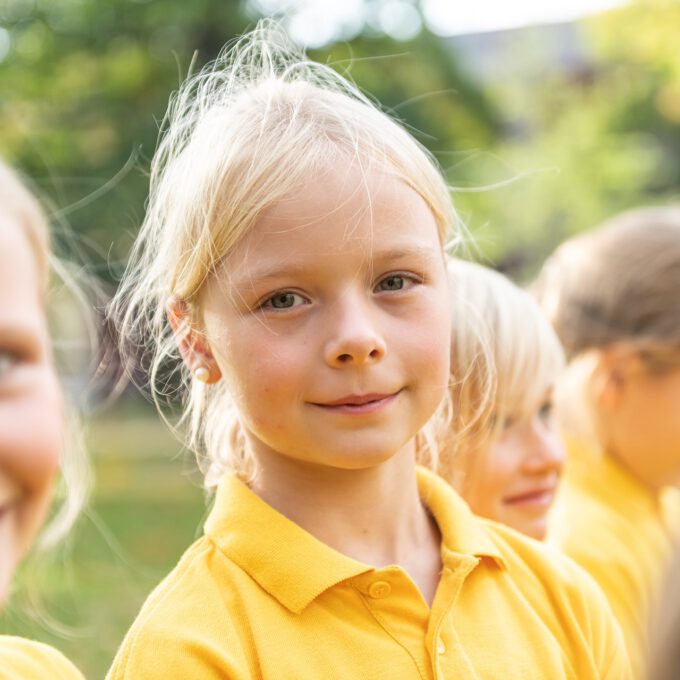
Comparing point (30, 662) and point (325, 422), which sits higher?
point (325, 422)

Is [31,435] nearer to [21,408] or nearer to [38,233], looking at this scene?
Answer: [21,408]

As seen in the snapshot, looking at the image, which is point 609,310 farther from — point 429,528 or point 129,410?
point 129,410

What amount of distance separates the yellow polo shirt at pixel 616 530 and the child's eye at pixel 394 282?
1.70m

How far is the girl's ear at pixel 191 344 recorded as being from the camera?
7.97 ft

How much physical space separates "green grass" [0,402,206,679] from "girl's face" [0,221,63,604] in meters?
0.83

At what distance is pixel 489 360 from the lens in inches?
120

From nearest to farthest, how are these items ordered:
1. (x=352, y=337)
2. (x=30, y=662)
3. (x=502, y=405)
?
(x=30, y=662), (x=352, y=337), (x=502, y=405)

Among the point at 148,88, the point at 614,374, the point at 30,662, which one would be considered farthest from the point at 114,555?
the point at 148,88

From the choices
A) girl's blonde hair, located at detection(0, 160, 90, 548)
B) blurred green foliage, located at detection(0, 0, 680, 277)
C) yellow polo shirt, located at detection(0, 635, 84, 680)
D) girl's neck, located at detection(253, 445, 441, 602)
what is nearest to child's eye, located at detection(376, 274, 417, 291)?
girl's neck, located at detection(253, 445, 441, 602)

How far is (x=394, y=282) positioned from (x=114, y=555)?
7458 millimetres

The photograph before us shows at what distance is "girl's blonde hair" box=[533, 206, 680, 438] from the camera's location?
13.0ft

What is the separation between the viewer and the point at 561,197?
22.8 meters

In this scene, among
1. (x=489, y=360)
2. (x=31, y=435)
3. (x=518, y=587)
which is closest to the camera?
(x=31, y=435)

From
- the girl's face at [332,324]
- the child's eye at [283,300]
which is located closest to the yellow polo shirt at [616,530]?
the girl's face at [332,324]
